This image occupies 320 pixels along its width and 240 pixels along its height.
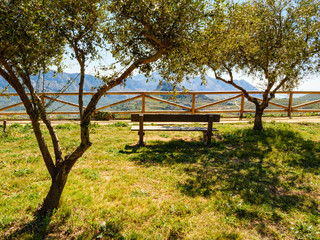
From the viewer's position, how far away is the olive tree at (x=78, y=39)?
275cm

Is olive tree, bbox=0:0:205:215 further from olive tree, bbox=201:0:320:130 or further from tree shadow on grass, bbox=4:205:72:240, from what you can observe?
olive tree, bbox=201:0:320:130

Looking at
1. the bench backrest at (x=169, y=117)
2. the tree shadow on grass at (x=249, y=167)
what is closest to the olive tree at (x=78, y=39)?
the tree shadow on grass at (x=249, y=167)

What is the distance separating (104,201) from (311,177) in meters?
4.78

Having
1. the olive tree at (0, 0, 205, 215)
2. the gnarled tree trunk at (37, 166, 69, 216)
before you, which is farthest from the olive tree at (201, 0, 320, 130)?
the gnarled tree trunk at (37, 166, 69, 216)

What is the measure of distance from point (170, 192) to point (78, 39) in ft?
10.6

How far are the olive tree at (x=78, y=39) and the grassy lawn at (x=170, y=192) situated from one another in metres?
0.58

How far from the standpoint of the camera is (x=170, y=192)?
171 inches

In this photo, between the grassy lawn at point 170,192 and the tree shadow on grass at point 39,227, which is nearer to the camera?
the tree shadow on grass at point 39,227

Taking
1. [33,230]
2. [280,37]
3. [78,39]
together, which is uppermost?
[280,37]

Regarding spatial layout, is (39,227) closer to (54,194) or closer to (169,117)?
(54,194)

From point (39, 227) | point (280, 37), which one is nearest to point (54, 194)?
point (39, 227)

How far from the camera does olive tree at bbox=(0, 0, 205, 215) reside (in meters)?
2.75

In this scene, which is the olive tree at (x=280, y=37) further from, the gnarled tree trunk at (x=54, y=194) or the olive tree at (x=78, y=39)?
Result: the gnarled tree trunk at (x=54, y=194)

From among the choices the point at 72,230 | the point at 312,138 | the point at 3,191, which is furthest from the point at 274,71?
A: the point at 3,191
